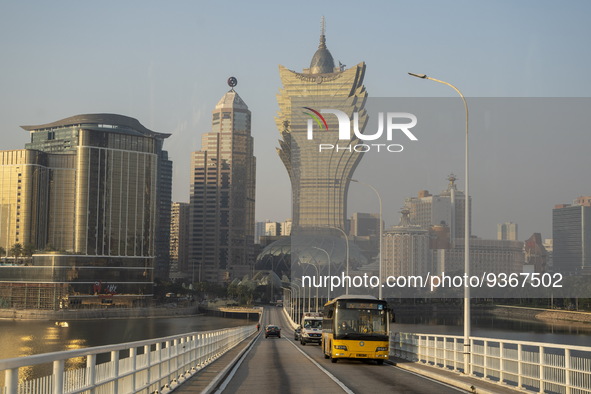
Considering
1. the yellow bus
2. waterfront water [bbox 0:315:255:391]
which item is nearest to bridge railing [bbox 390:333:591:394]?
the yellow bus

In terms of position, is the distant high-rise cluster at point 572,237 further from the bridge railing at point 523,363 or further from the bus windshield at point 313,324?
the bridge railing at point 523,363

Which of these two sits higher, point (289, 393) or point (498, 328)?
point (289, 393)

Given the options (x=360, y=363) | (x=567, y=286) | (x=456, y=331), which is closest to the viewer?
(x=360, y=363)

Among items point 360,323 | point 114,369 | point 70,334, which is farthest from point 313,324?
point 70,334

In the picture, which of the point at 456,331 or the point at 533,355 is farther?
the point at 456,331

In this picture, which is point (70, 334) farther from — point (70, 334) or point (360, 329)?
point (360, 329)

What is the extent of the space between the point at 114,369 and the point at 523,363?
39.8 ft

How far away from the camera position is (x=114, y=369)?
13.8m

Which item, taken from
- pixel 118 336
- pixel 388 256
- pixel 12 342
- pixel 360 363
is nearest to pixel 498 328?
pixel 388 256

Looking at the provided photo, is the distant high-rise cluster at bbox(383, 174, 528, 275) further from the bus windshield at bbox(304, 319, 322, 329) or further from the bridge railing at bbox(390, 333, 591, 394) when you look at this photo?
the bridge railing at bbox(390, 333, 591, 394)

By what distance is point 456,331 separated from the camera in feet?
477

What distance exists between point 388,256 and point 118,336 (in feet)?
223

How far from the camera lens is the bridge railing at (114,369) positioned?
9.56 m

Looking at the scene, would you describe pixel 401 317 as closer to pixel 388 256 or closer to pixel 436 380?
pixel 388 256
